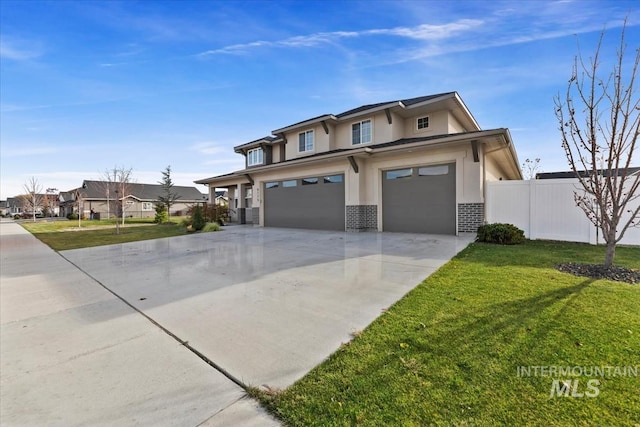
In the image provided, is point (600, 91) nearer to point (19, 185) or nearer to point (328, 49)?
point (328, 49)

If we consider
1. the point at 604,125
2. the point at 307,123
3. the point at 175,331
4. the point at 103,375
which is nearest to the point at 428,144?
the point at 604,125

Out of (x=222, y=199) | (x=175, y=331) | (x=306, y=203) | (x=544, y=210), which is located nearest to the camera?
(x=175, y=331)

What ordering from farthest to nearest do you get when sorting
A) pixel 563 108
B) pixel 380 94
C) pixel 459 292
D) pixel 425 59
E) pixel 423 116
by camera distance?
pixel 380 94 < pixel 423 116 < pixel 425 59 < pixel 563 108 < pixel 459 292

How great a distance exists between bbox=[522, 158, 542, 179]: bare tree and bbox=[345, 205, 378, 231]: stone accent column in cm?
2422

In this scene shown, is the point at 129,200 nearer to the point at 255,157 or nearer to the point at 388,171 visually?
the point at 255,157

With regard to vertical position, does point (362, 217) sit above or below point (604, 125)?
below

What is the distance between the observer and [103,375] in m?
2.48

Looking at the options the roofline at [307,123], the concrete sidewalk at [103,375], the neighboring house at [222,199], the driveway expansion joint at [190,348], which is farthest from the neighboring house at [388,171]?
the concrete sidewalk at [103,375]

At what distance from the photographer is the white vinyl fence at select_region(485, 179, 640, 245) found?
8.91 metres

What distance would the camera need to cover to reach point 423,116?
45.3 ft

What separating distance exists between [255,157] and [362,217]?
441 inches

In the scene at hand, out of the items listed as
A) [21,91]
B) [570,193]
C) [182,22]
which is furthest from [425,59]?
[21,91]

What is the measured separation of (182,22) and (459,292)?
37.5ft

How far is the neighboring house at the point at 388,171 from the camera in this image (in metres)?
10.5
